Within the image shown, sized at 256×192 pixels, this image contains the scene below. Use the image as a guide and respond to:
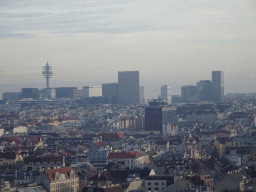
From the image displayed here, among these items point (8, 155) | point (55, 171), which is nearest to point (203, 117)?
point (8, 155)

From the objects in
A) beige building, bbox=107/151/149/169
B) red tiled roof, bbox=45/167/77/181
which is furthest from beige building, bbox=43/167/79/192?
beige building, bbox=107/151/149/169

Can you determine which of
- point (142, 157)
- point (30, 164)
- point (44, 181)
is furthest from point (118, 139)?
point (44, 181)

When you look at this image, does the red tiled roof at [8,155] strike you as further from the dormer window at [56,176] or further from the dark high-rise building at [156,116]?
the dark high-rise building at [156,116]

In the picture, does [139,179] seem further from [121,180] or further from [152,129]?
[152,129]

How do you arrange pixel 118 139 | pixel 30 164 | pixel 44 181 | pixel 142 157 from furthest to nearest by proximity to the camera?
pixel 118 139 → pixel 142 157 → pixel 30 164 → pixel 44 181

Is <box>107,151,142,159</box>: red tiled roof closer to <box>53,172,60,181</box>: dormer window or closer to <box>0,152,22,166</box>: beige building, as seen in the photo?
<box>0,152,22,166</box>: beige building

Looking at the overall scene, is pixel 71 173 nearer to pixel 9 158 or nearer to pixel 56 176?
pixel 56 176
